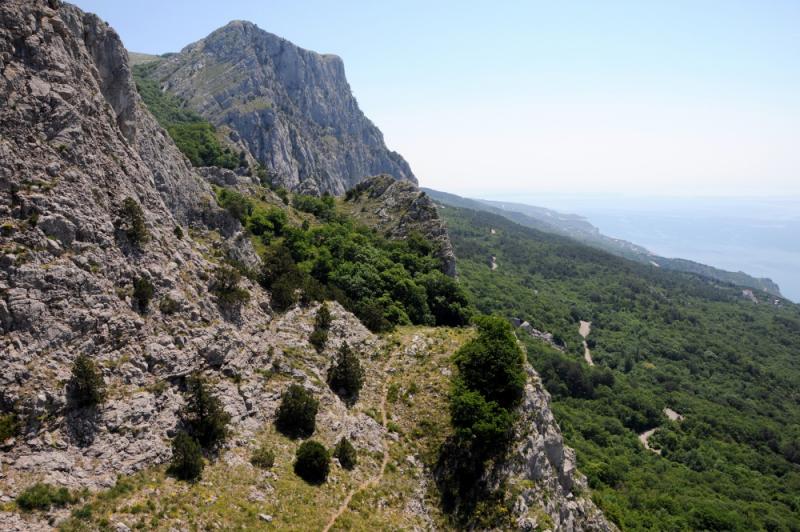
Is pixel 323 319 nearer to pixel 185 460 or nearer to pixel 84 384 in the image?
pixel 185 460

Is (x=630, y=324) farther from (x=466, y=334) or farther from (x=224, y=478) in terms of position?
(x=224, y=478)

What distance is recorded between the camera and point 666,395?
11600cm

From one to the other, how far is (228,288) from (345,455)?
17100 mm

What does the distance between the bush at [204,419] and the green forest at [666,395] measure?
38655mm

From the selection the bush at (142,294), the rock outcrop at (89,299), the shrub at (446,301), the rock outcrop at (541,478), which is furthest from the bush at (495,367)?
the bush at (142,294)

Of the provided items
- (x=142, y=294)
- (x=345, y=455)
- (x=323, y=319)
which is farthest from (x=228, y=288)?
(x=345, y=455)

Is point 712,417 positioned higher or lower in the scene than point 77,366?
lower

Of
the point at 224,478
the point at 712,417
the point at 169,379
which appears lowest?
A: the point at 712,417

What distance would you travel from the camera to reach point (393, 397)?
134 ft

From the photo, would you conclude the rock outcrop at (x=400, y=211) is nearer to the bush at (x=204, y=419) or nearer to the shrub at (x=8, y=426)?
the bush at (x=204, y=419)

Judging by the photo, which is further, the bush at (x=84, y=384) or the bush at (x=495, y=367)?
the bush at (x=495, y=367)

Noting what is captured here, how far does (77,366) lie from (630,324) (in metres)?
171

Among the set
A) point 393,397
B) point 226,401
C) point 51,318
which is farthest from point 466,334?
point 51,318

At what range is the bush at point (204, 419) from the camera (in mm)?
27734
